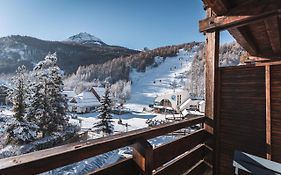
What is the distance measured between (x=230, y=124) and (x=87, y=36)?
147123 millimetres

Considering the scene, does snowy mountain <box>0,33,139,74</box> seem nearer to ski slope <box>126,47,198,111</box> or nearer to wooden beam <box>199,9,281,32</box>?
ski slope <box>126,47,198,111</box>

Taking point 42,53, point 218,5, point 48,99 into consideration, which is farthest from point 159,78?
point 218,5

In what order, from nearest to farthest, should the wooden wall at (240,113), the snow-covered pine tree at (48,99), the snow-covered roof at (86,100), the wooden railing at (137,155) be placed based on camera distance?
the wooden railing at (137,155)
the wooden wall at (240,113)
the snow-covered pine tree at (48,99)
the snow-covered roof at (86,100)

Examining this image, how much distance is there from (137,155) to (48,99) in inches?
501

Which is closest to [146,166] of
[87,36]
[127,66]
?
[127,66]

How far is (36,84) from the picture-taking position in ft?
42.0

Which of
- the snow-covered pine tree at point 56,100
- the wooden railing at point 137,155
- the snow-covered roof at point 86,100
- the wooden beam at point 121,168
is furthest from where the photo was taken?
the snow-covered roof at point 86,100

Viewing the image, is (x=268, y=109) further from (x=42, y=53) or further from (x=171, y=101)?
(x=42, y=53)

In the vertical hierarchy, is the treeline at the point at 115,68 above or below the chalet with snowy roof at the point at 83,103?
above

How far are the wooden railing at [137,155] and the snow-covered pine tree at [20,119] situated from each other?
11353 millimetres

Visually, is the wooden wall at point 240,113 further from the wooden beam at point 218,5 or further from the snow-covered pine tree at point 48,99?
the snow-covered pine tree at point 48,99

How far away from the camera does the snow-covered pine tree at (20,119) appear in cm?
1136

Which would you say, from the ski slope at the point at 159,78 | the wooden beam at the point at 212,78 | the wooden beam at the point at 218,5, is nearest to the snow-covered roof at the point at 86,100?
the ski slope at the point at 159,78

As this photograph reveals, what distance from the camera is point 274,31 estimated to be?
Answer: 8.84 feet
